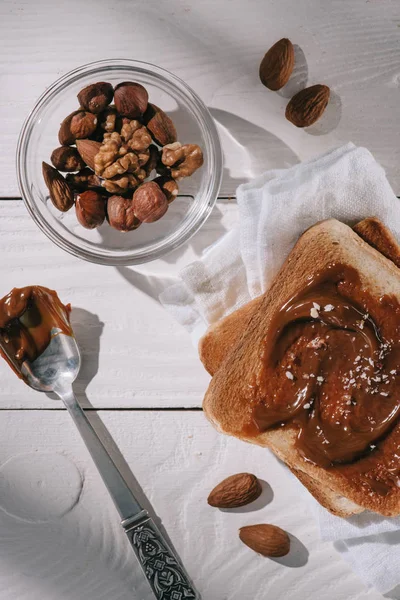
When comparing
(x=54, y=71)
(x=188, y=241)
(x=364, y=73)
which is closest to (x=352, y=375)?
(x=188, y=241)

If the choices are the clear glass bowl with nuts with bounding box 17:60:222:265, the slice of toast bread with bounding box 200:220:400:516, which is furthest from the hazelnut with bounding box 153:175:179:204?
the slice of toast bread with bounding box 200:220:400:516

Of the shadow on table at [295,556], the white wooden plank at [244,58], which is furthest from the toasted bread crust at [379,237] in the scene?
the shadow on table at [295,556]

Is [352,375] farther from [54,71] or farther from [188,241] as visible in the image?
[54,71]

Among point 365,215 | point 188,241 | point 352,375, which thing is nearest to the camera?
point 352,375

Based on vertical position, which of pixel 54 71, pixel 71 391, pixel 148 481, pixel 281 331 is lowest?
pixel 148 481

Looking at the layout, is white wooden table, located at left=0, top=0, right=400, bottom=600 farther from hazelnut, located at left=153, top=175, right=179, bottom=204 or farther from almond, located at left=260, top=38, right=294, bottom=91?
hazelnut, located at left=153, top=175, right=179, bottom=204

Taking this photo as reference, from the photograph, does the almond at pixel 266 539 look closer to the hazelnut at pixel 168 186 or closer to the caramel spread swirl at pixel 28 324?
the caramel spread swirl at pixel 28 324

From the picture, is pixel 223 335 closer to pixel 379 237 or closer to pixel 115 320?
pixel 115 320

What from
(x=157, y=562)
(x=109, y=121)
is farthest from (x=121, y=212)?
(x=157, y=562)
